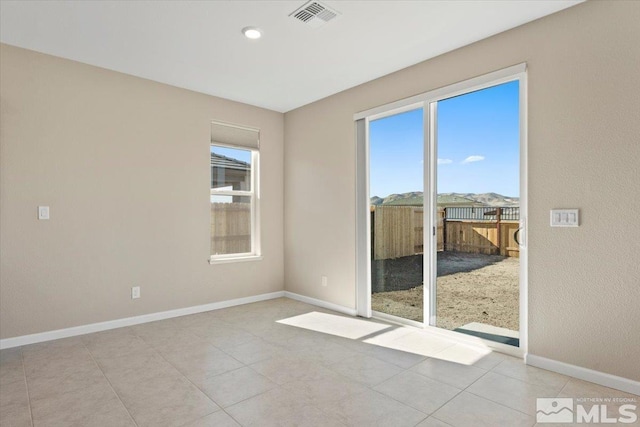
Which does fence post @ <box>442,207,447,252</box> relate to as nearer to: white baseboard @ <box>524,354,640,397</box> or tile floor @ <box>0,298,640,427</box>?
tile floor @ <box>0,298,640,427</box>

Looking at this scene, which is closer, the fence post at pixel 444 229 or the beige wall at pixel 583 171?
the beige wall at pixel 583 171

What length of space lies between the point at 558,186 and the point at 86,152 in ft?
13.7

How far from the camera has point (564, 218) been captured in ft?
8.43

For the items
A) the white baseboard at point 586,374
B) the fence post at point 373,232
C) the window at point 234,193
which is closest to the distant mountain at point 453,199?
the fence post at point 373,232

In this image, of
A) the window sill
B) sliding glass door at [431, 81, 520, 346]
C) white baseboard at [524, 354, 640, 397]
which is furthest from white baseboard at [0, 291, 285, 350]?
white baseboard at [524, 354, 640, 397]

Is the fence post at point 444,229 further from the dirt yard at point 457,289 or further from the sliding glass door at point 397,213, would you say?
the sliding glass door at point 397,213

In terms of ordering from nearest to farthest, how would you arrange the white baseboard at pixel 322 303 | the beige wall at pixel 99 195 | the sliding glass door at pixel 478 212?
the sliding glass door at pixel 478 212 → the beige wall at pixel 99 195 → the white baseboard at pixel 322 303

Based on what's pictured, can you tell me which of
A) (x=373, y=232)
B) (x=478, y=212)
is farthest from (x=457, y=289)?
(x=373, y=232)

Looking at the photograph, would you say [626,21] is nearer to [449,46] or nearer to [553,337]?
[449,46]

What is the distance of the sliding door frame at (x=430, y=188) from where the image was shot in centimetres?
282

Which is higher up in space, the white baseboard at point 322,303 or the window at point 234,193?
the window at point 234,193

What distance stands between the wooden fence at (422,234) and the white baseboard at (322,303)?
28.7 inches

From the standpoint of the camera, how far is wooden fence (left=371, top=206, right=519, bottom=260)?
307cm

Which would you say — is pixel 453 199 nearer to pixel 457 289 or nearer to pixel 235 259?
pixel 457 289
